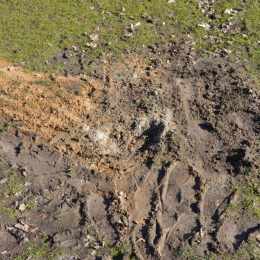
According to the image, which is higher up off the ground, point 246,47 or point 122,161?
point 246,47

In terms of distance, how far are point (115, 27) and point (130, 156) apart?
18.2 feet

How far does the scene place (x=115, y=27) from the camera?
12336mm

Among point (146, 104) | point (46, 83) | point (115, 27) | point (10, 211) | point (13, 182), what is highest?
point (115, 27)

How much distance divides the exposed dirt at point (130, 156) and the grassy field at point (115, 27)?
0.81m

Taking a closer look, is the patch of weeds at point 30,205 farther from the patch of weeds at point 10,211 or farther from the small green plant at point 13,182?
the small green plant at point 13,182

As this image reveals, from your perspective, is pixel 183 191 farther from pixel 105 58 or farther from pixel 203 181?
pixel 105 58

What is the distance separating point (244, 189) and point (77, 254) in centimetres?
373

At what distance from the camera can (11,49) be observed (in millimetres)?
11773

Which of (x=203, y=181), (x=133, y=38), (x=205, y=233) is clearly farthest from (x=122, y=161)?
(x=133, y=38)

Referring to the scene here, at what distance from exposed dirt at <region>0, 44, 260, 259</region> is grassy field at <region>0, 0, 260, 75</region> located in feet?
2.67

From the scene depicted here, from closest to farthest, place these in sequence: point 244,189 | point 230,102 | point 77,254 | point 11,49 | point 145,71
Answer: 1. point 77,254
2. point 244,189
3. point 230,102
4. point 145,71
5. point 11,49

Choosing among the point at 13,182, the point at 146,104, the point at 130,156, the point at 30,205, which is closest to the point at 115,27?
the point at 146,104

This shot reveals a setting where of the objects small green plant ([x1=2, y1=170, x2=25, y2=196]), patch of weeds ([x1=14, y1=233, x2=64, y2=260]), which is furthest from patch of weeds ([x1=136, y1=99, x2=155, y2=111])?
patch of weeds ([x1=14, y1=233, x2=64, y2=260])

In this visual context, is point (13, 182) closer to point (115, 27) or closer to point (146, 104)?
point (146, 104)
